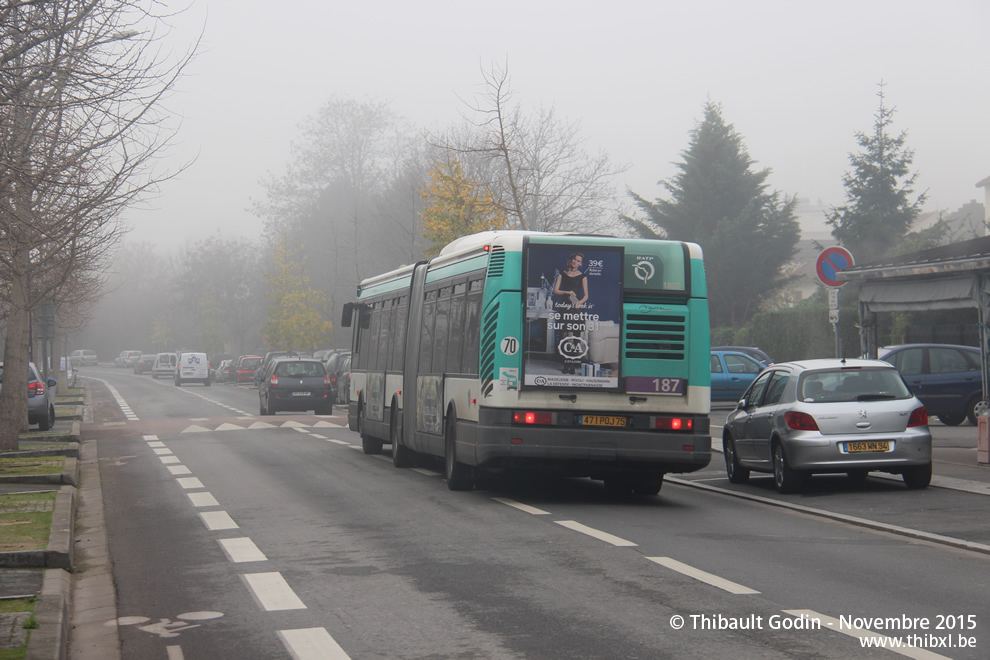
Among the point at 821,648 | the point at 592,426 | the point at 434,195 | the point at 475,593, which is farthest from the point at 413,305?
the point at 434,195

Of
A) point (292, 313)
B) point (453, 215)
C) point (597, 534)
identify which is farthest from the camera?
point (292, 313)

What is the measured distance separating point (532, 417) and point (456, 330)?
2.14 metres

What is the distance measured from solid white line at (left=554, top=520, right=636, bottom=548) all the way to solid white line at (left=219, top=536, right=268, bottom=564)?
9.31 ft

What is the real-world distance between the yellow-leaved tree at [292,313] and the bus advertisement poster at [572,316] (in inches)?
2067

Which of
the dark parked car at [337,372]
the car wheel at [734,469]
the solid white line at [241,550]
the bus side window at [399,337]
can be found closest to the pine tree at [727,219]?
the dark parked car at [337,372]

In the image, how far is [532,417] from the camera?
12.8 metres

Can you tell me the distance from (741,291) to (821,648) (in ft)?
161

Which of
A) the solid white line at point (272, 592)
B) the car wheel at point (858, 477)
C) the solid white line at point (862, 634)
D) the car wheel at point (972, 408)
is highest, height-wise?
the car wheel at point (972, 408)

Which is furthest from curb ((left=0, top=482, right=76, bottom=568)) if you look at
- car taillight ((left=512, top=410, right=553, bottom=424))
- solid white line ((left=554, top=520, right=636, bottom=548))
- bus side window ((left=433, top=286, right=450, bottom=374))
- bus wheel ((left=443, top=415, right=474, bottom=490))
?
bus side window ((left=433, top=286, right=450, bottom=374))

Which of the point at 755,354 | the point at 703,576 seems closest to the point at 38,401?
the point at 755,354

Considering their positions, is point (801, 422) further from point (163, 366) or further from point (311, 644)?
point (163, 366)

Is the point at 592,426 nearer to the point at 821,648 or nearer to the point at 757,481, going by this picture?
the point at 757,481

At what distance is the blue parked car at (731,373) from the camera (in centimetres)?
3309

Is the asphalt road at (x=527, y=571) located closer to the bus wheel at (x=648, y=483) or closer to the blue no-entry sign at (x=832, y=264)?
the bus wheel at (x=648, y=483)
